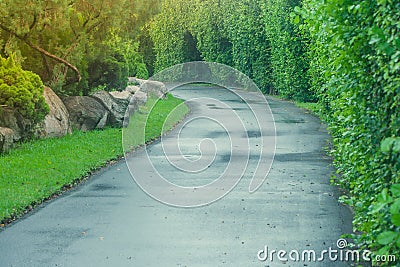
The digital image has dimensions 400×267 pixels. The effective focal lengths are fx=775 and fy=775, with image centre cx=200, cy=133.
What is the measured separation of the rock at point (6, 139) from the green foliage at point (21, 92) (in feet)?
3.17

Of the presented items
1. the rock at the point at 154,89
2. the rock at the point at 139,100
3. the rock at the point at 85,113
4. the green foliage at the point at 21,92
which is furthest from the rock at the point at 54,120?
the rock at the point at 154,89

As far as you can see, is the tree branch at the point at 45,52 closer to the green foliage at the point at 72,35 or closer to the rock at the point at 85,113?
the green foliage at the point at 72,35

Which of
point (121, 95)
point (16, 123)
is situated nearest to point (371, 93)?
point (16, 123)

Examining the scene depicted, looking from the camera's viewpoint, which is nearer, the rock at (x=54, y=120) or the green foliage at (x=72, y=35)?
the green foliage at (x=72, y=35)

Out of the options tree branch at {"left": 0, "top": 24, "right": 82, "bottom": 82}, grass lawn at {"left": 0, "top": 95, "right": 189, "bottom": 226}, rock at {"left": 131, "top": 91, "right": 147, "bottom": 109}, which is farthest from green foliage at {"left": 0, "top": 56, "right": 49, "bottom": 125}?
rock at {"left": 131, "top": 91, "right": 147, "bottom": 109}

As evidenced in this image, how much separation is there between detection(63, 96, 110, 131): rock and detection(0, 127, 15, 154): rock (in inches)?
192

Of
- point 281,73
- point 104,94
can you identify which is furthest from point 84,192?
point 281,73

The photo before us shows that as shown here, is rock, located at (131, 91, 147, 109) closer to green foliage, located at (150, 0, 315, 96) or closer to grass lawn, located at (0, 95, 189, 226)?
grass lawn, located at (0, 95, 189, 226)

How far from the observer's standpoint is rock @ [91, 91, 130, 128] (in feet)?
71.4

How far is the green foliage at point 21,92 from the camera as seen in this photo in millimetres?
16328
